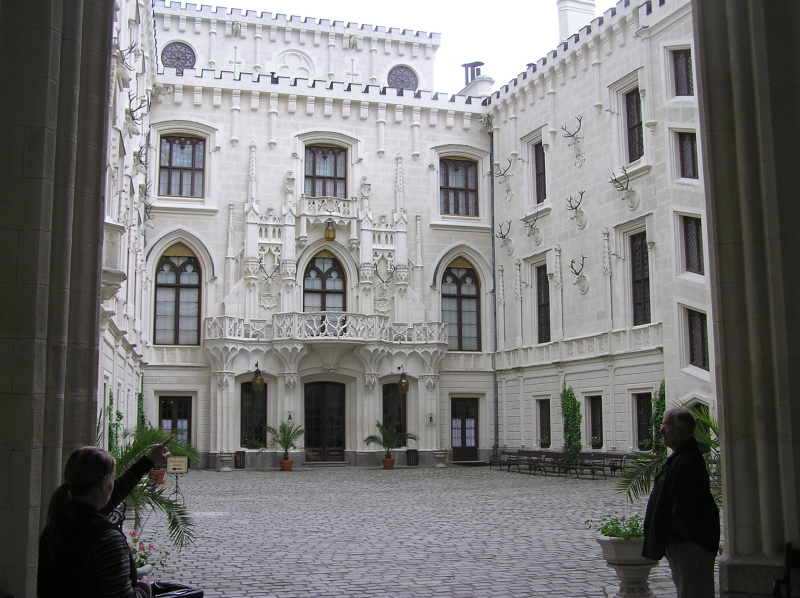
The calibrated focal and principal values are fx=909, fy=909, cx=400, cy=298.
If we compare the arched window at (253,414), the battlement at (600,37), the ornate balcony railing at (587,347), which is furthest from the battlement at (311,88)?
the arched window at (253,414)

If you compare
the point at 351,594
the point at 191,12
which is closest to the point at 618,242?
the point at 351,594

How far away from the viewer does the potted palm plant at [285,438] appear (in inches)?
1234

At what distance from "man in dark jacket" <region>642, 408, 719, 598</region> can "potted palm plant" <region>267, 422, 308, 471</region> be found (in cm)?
2558

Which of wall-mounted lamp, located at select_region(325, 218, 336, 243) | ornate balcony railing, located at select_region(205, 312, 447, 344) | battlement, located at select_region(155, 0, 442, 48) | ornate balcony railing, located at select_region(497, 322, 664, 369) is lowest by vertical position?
ornate balcony railing, located at select_region(497, 322, 664, 369)

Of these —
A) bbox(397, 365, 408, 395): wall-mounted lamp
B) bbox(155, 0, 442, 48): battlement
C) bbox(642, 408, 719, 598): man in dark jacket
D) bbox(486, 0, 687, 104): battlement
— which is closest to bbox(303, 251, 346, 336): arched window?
bbox(397, 365, 408, 395): wall-mounted lamp

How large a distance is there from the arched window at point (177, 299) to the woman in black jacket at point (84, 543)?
29419mm

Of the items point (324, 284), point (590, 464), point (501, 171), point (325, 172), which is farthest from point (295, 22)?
point (590, 464)

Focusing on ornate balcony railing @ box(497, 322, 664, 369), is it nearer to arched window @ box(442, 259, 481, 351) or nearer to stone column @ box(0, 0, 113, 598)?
arched window @ box(442, 259, 481, 351)

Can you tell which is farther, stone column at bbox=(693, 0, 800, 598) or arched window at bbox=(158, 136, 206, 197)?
arched window at bbox=(158, 136, 206, 197)

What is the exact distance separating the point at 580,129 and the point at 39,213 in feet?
87.1

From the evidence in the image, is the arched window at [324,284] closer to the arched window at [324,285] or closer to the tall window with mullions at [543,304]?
the arched window at [324,285]

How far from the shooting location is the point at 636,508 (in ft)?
56.4

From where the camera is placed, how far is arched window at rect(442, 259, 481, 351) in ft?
118

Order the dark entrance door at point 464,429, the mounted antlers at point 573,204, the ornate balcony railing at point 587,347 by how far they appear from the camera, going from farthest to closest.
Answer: the dark entrance door at point 464,429
the mounted antlers at point 573,204
the ornate balcony railing at point 587,347
